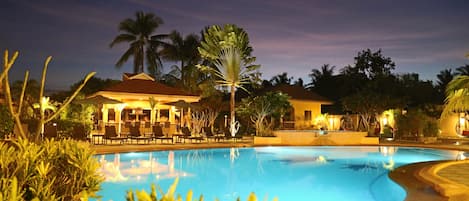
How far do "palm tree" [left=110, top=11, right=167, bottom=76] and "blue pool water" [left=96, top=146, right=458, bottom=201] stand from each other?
17.0 metres

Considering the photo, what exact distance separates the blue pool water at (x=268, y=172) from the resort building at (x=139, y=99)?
583 centimetres

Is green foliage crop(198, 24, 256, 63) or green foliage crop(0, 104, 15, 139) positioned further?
green foliage crop(198, 24, 256, 63)

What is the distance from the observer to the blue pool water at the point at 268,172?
8.60 meters

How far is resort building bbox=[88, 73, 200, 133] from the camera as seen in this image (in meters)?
21.0

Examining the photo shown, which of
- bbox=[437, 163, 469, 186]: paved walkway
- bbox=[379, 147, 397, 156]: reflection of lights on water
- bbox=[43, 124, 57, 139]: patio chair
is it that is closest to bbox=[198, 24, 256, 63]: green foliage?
bbox=[379, 147, 397, 156]: reflection of lights on water

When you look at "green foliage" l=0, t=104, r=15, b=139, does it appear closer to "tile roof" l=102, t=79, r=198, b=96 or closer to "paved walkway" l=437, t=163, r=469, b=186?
"tile roof" l=102, t=79, r=198, b=96

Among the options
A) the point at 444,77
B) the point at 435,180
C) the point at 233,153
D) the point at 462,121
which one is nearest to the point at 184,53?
the point at 233,153

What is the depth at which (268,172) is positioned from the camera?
11508 millimetres

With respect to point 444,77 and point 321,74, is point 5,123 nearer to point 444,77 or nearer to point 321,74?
point 321,74

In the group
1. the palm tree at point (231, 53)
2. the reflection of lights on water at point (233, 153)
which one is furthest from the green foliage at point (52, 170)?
the palm tree at point (231, 53)

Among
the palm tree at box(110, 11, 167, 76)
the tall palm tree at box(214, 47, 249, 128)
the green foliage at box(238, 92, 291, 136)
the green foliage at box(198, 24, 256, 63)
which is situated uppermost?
the palm tree at box(110, 11, 167, 76)

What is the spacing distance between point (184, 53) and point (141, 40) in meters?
4.15

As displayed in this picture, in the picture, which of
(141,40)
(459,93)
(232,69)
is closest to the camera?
(459,93)

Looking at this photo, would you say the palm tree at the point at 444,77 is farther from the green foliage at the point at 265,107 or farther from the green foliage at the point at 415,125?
the green foliage at the point at 265,107
